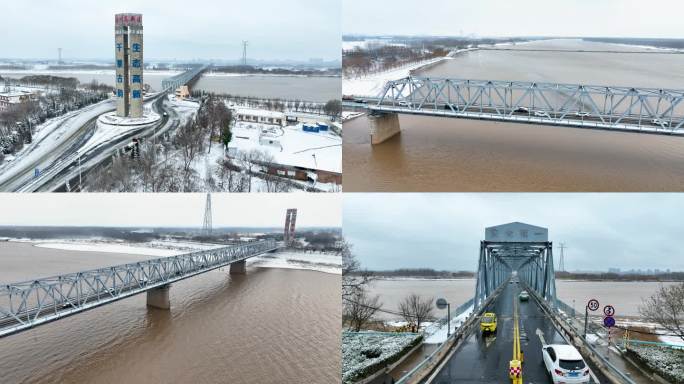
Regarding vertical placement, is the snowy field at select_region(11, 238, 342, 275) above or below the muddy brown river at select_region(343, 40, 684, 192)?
below

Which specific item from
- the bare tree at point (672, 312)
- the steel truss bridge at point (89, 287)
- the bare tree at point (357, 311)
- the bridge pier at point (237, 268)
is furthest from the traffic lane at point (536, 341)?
the bridge pier at point (237, 268)

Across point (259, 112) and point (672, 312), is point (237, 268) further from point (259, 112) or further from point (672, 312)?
point (672, 312)

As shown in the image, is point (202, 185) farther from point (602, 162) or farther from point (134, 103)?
point (602, 162)

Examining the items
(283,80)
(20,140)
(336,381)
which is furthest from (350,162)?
(283,80)

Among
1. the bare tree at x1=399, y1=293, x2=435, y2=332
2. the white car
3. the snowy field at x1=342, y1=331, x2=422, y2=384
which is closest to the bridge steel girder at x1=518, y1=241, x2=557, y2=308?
the bare tree at x1=399, y1=293, x2=435, y2=332

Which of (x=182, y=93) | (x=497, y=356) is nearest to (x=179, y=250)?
(x=182, y=93)

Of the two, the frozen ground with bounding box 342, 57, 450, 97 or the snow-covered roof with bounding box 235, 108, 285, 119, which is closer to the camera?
the frozen ground with bounding box 342, 57, 450, 97

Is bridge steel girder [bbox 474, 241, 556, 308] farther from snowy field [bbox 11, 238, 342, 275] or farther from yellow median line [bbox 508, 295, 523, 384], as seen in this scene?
snowy field [bbox 11, 238, 342, 275]
